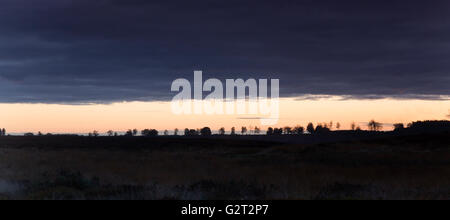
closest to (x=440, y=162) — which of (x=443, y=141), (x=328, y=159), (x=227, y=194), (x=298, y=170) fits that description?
(x=328, y=159)

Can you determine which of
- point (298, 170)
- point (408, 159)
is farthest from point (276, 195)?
point (408, 159)

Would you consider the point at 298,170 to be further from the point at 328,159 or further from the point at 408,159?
the point at 408,159

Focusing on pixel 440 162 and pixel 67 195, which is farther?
pixel 440 162

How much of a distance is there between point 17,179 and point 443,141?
2543 inches
